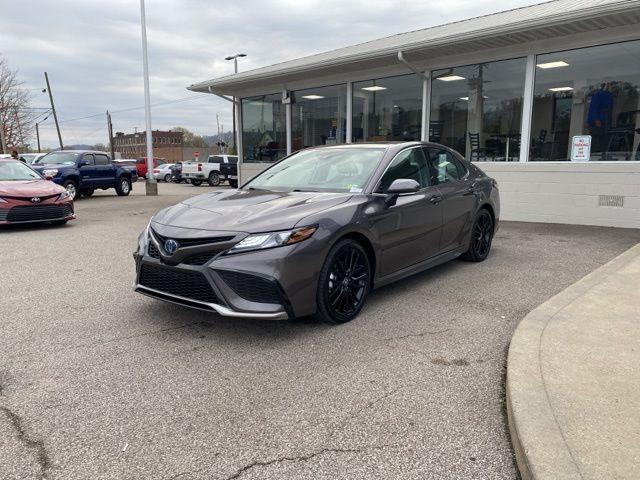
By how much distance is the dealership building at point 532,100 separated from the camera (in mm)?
9180

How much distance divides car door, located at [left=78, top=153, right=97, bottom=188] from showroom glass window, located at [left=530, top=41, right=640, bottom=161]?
1384 cm

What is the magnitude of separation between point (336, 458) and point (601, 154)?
922 cm

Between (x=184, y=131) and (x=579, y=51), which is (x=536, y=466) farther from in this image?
(x=184, y=131)

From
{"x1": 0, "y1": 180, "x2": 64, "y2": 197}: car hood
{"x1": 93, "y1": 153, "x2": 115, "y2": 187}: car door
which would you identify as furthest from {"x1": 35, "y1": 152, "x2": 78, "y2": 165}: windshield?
{"x1": 0, "y1": 180, "x2": 64, "y2": 197}: car hood

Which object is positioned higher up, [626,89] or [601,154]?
[626,89]

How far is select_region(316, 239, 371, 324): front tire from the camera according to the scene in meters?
3.98

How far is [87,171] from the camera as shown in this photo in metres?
17.0

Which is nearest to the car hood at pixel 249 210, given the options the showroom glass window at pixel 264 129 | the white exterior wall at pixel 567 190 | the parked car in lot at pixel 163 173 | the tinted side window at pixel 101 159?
the white exterior wall at pixel 567 190

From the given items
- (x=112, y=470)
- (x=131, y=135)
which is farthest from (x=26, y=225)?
(x=131, y=135)

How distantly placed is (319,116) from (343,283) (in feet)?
36.8

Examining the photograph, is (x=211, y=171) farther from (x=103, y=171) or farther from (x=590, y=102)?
(x=590, y=102)

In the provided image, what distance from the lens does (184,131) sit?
114250 mm

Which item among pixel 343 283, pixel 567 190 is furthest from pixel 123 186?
pixel 343 283

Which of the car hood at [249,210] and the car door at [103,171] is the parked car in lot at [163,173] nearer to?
the car door at [103,171]
